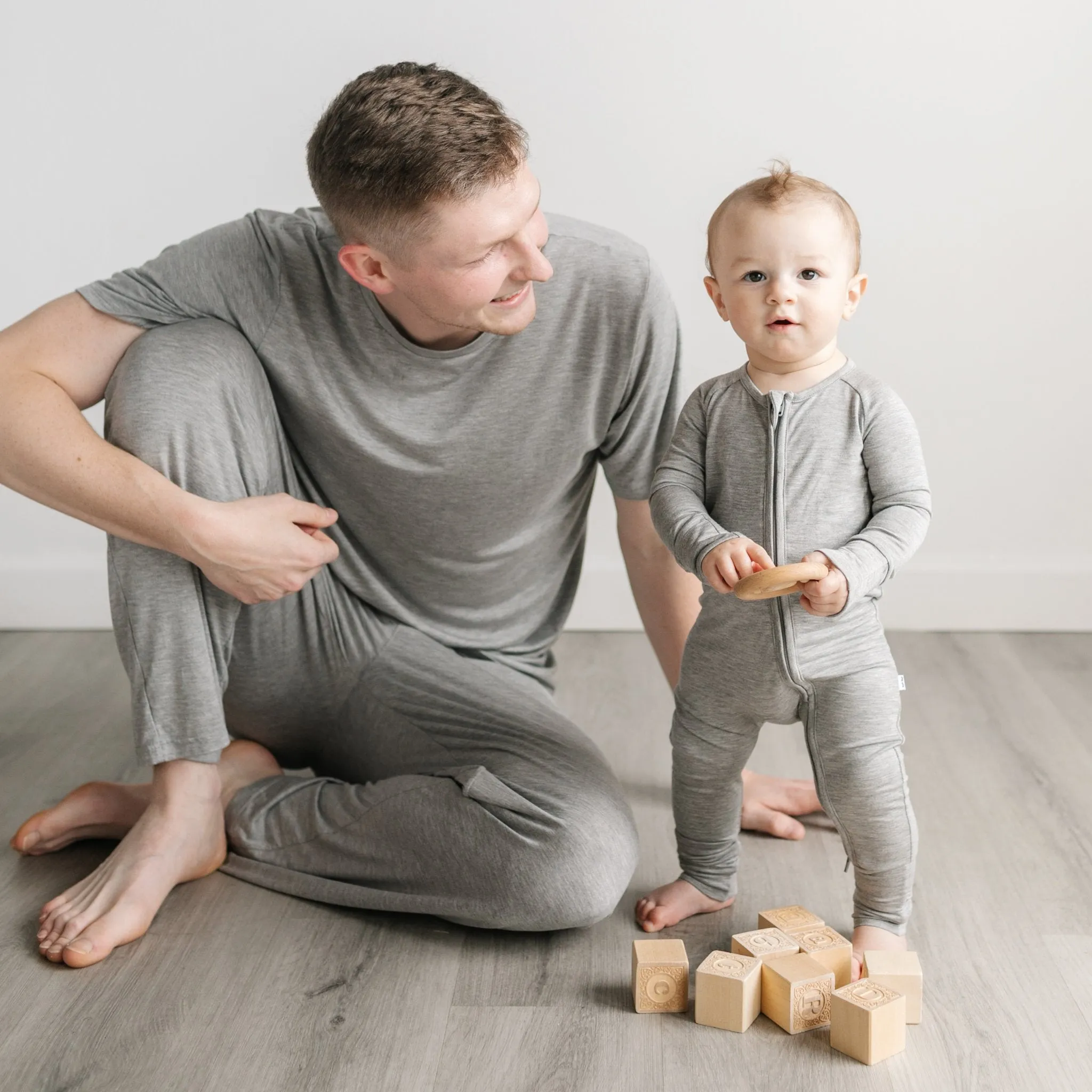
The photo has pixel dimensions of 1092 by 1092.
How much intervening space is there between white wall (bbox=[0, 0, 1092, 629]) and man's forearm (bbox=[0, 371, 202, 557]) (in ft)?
3.18

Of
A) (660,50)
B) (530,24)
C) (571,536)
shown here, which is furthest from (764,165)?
(571,536)

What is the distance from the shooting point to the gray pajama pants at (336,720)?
52.5 inches

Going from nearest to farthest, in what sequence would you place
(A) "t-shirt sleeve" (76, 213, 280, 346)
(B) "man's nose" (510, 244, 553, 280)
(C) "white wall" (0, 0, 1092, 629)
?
(B) "man's nose" (510, 244, 553, 280) → (A) "t-shirt sleeve" (76, 213, 280, 346) → (C) "white wall" (0, 0, 1092, 629)

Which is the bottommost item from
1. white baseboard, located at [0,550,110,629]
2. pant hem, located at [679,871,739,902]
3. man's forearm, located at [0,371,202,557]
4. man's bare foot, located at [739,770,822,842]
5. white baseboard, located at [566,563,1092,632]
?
white baseboard, located at [566,563,1092,632]

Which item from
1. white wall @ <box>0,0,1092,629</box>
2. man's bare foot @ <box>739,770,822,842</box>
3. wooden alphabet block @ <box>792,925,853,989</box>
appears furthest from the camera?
white wall @ <box>0,0,1092,629</box>

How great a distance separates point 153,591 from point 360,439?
0.30 m

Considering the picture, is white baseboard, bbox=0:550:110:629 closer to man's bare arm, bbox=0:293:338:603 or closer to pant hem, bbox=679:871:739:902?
man's bare arm, bbox=0:293:338:603

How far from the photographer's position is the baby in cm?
117

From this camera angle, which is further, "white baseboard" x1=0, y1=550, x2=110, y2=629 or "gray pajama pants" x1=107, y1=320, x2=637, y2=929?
"white baseboard" x1=0, y1=550, x2=110, y2=629

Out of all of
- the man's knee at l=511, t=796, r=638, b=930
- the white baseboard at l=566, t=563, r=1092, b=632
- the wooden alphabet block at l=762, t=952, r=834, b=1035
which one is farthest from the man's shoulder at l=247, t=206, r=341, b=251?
the white baseboard at l=566, t=563, r=1092, b=632

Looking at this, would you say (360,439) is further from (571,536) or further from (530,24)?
(530,24)

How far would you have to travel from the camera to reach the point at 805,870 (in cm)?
148

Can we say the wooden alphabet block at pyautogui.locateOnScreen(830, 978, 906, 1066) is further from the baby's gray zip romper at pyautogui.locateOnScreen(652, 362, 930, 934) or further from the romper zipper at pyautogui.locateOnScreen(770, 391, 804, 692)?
the romper zipper at pyautogui.locateOnScreen(770, 391, 804, 692)

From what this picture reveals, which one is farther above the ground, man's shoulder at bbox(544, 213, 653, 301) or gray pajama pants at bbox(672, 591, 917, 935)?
man's shoulder at bbox(544, 213, 653, 301)
